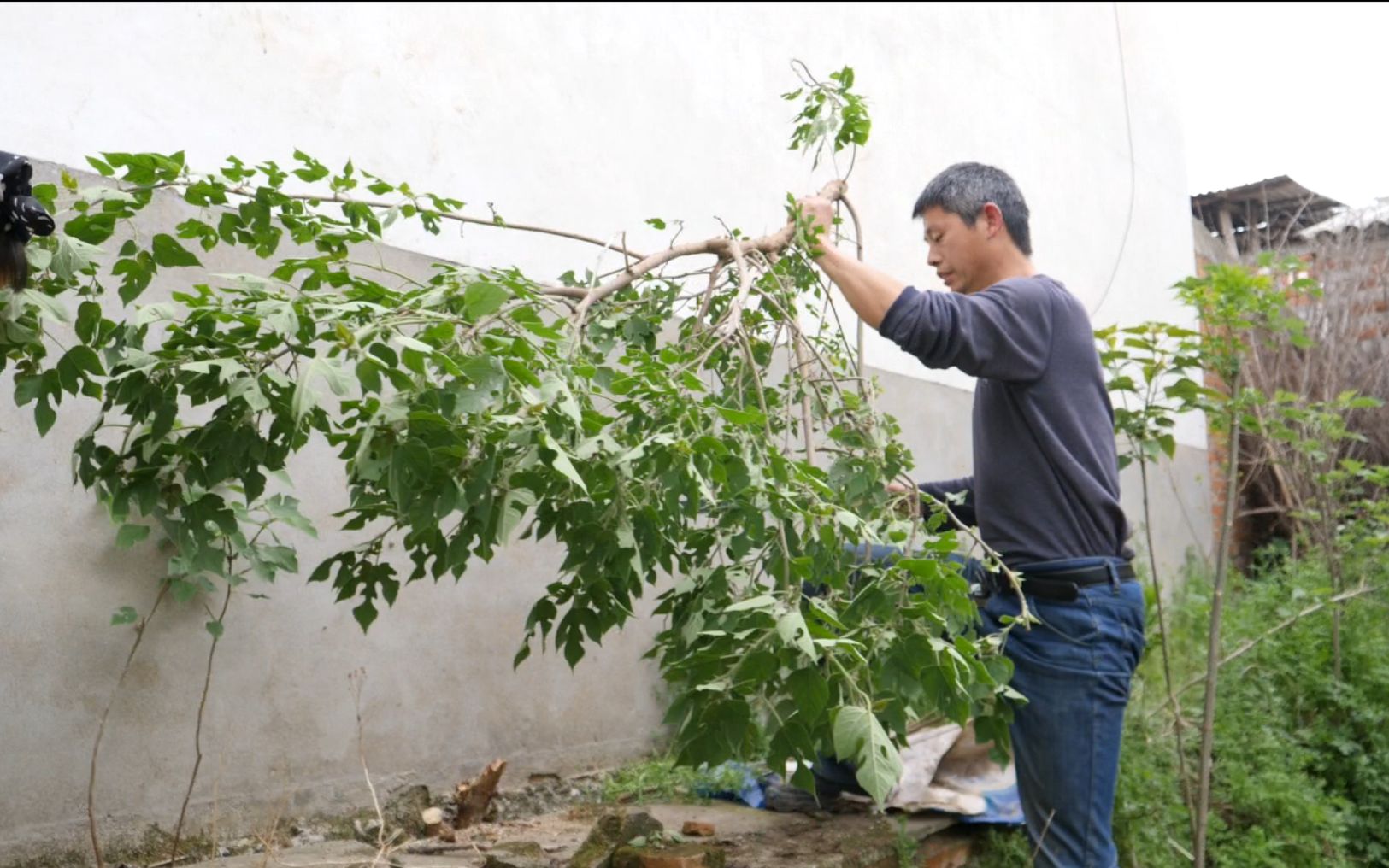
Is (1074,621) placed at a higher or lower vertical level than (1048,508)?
lower

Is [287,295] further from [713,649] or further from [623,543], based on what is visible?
[713,649]

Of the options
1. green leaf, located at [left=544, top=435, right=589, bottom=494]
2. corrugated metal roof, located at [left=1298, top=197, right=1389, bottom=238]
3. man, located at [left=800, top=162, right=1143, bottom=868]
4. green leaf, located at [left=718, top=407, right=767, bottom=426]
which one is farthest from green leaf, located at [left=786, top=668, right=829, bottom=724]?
corrugated metal roof, located at [left=1298, top=197, right=1389, bottom=238]

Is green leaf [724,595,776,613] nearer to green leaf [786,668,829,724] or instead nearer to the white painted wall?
green leaf [786,668,829,724]

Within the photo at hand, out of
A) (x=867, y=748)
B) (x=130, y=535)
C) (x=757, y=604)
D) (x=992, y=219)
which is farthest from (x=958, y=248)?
(x=130, y=535)

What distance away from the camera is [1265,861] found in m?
3.63

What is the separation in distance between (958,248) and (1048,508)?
69 cm

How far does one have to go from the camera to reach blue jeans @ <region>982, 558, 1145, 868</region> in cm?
278

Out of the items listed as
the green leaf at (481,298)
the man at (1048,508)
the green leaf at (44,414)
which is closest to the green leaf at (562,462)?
the green leaf at (481,298)

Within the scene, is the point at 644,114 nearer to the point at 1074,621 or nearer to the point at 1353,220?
the point at 1074,621

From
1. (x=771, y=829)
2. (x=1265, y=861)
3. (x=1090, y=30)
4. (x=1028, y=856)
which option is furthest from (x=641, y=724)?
(x=1090, y=30)

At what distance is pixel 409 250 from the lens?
3547 millimetres

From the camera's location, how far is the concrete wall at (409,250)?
279 cm

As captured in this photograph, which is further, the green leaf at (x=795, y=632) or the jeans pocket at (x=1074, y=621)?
the jeans pocket at (x=1074, y=621)

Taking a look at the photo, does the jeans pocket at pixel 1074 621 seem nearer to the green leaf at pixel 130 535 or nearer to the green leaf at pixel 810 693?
the green leaf at pixel 810 693
